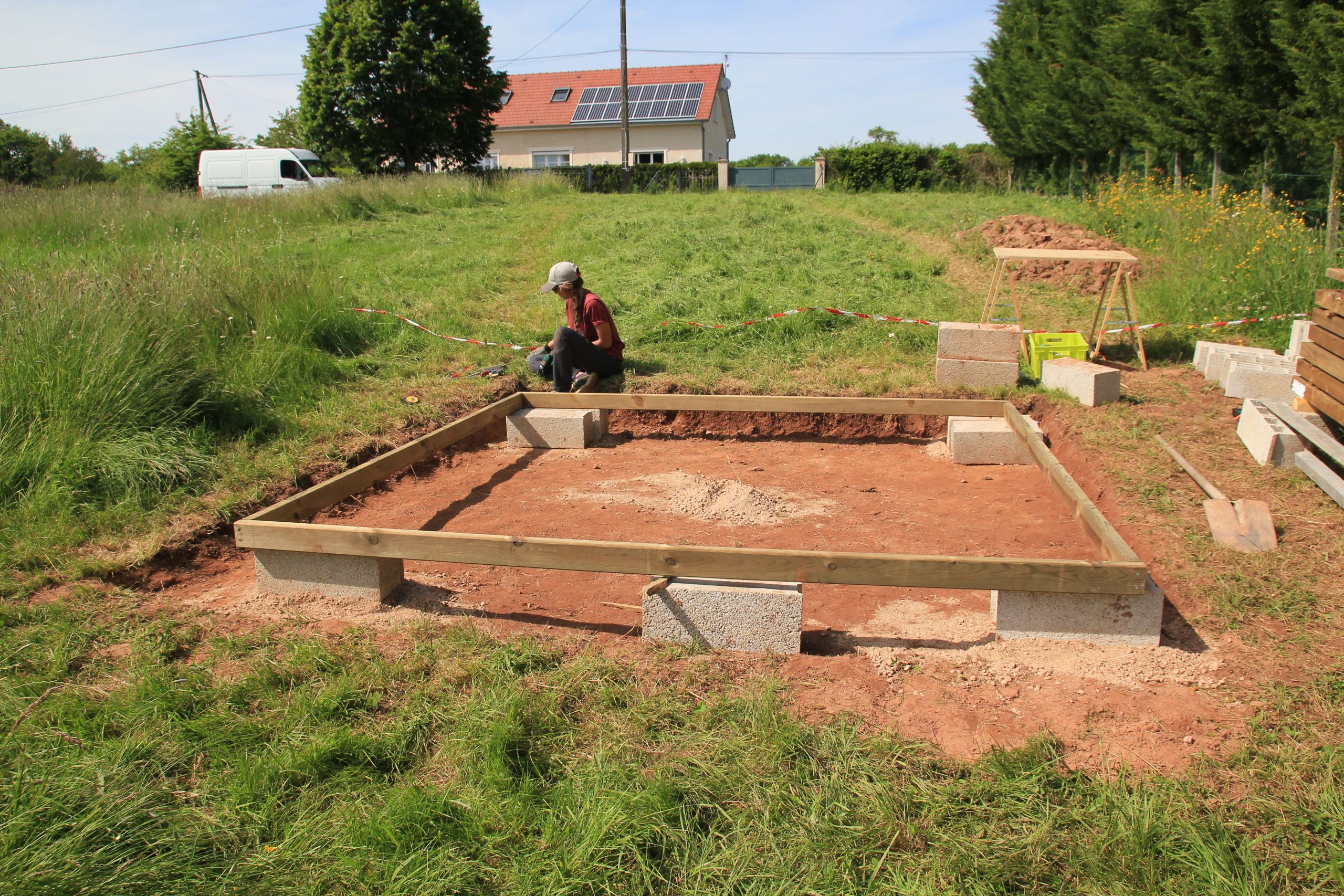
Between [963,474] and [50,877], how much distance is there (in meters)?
5.48

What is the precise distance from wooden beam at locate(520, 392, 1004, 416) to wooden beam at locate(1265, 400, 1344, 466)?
5.84 ft

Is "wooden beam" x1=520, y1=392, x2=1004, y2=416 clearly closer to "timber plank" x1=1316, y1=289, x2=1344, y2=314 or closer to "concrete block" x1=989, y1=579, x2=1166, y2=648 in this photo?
"timber plank" x1=1316, y1=289, x2=1344, y2=314

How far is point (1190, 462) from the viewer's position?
5.55 m

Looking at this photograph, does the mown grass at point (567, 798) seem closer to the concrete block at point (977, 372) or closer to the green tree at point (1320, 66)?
the concrete block at point (977, 372)

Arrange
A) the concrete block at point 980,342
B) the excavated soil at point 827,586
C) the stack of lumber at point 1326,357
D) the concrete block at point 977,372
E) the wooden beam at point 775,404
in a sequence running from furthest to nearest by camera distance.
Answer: the concrete block at point 977,372 → the concrete block at point 980,342 → the wooden beam at point 775,404 → the stack of lumber at point 1326,357 → the excavated soil at point 827,586

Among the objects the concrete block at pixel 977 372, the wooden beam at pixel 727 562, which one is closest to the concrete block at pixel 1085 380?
the concrete block at pixel 977 372

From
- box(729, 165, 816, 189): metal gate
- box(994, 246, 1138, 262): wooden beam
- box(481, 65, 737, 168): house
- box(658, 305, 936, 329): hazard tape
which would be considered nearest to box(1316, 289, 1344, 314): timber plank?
box(994, 246, 1138, 262): wooden beam

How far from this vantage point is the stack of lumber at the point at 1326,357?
5.32m

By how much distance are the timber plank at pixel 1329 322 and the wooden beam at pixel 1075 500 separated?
182cm

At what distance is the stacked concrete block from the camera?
747 centimetres

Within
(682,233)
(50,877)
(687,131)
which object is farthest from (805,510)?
(687,131)

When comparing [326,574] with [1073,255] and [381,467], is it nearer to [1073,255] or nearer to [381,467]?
[381,467]

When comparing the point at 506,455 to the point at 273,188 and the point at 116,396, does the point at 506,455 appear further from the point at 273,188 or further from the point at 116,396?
the point at 273,188

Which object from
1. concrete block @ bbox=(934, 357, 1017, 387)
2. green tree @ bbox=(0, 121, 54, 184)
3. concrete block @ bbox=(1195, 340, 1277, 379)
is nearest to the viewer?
concrete block @ bbox=(1195, 340, 1277, 379)
